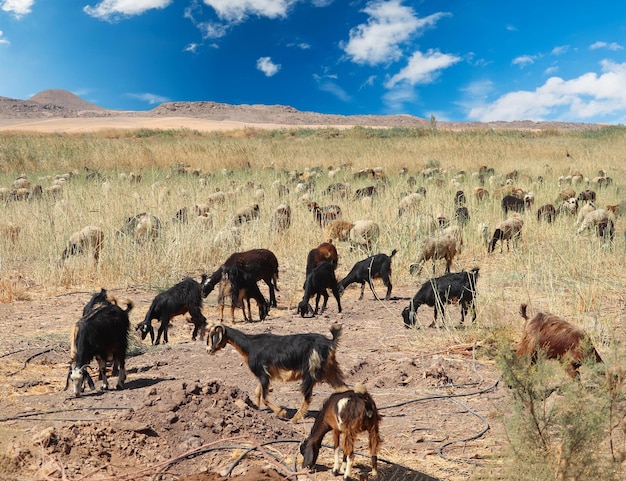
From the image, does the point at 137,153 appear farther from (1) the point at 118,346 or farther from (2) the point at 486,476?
(2) the point at 486,476

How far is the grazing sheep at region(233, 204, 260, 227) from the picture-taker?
1368cm

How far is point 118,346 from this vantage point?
229 inches

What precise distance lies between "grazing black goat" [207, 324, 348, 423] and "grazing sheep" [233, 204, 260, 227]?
859 cm

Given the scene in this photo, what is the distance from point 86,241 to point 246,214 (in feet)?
12.9

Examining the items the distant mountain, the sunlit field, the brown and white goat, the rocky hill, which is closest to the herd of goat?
the brown and white goat

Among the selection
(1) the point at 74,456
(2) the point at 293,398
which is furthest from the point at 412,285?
(1) the point at 74,456

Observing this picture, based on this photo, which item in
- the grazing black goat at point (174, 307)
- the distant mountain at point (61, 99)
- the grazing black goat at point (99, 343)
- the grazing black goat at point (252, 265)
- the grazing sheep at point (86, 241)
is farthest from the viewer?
the distant mountain at point (61, 99)

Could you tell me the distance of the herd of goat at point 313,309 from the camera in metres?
3.83

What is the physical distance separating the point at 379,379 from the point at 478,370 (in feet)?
3.07

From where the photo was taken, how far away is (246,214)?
14.1 m

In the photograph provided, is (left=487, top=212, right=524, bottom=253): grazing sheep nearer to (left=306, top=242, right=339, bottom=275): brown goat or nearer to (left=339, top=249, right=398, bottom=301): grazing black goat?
(left=339, top=249, right=398, bottom=301): grazing black goat

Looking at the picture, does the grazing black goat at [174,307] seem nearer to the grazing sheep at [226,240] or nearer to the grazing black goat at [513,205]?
the grazing sheep at [226,240]

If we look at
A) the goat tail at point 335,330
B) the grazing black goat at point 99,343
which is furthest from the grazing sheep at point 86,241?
the goat tail at point 335,330

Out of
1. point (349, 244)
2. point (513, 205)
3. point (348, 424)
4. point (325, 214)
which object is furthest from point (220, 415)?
point (513, 205)
